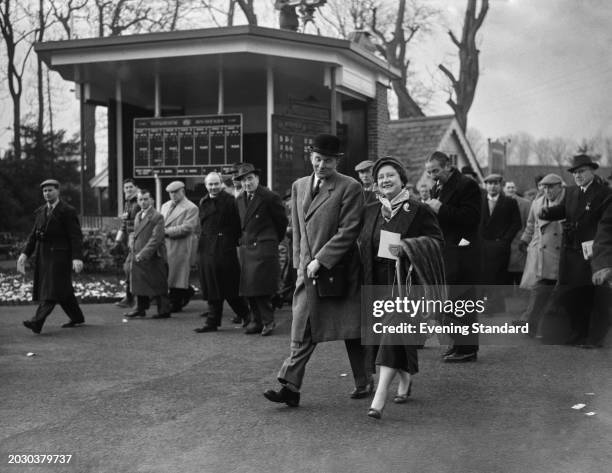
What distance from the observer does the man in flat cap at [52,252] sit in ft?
31.5

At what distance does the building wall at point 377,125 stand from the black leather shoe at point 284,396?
1269 centimetres

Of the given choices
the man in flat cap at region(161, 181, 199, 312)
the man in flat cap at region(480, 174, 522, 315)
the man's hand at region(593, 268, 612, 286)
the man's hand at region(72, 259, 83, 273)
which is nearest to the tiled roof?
the man in flat cap at region(480, 174, 522, 315)

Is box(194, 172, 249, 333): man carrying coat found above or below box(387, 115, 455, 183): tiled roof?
below

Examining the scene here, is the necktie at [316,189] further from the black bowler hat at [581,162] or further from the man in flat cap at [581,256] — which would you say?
the man in flat cap at [581,256]

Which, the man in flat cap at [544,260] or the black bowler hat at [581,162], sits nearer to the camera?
the black bowler hat at [581,162]

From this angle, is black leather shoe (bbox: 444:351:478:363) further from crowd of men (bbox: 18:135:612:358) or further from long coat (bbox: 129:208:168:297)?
long coat (bbox: 129:208:168:297)

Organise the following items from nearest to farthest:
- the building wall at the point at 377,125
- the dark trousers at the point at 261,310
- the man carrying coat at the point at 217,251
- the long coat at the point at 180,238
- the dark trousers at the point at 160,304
Result: the dark trousers at the point at 261,310 < the man carrying coat at the point at 217,251 < the dark trousers at the point at 160,304 < the long coat at the point at 180,238 < the building wall at the point at 377,125

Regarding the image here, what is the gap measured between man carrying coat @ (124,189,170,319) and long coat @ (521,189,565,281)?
4.82 meters

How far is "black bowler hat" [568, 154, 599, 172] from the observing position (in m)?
7.35

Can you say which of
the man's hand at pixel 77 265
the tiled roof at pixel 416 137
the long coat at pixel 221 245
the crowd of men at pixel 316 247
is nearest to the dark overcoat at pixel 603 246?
the crowd of men at pixel 316 247

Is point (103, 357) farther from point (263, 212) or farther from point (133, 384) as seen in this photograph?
point (263, 212)

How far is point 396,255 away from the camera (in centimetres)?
562

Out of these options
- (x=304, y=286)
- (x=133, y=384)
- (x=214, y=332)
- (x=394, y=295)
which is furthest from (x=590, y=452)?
(x=214, y=332)

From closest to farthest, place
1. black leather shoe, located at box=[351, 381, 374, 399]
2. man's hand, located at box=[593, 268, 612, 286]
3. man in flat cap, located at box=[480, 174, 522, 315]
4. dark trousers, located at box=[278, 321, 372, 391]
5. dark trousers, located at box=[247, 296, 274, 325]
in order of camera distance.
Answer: dark trousers, located at box=[278, 321, 372, 391] → black leather shoe, located at box=[351, 381, 374, 399] → man's hand, located at box=[593, 268, 612, 286] → dark trousers, located at box=[247, 296, 274, 325] → man in flat cap, located at box=[480, 174, 522, 315]
